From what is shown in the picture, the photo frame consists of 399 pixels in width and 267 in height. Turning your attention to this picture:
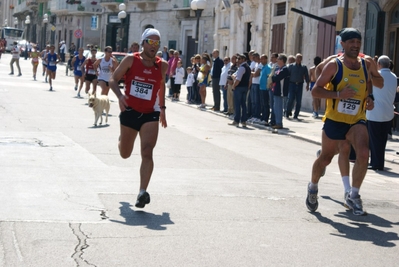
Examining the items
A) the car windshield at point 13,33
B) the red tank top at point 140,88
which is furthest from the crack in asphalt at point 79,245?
the car windshield at point 13,33

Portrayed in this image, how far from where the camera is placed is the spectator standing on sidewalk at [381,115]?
13.5 meters

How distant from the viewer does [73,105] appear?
2375 cm

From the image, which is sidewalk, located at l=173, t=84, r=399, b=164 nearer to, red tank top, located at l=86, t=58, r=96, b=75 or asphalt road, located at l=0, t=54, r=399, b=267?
asphalt road, located at l=0, t=54, r=399, b=267

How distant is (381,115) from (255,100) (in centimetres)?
853

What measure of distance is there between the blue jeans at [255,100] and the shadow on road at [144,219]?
1377cm

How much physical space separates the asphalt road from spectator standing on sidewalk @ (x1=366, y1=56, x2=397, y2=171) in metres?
0.44

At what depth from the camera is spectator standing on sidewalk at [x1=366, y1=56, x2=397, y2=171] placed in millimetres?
13508

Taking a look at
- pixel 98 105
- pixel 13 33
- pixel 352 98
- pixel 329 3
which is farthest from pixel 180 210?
pixel 13 33

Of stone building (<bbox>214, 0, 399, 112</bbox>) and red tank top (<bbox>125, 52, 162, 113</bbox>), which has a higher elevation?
stone building (<bbox>214, 0, 399, 112</bbox>)

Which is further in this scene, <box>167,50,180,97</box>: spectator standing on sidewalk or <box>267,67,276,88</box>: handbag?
<box>167,50,180,97</box>: spectator standing on sidewalk

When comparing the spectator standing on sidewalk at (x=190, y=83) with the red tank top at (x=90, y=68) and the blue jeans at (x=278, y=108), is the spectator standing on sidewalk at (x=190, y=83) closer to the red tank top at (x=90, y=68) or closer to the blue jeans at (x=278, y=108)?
the red tank top at (x=90, y=68)

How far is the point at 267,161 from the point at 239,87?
7.02 metres

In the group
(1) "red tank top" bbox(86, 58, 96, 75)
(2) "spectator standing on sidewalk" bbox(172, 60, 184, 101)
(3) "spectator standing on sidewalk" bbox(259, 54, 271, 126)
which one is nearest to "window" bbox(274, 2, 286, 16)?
(2) "spectator standing on sidewalk" bbox(172, 60, 184, 101)

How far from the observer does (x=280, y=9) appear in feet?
111
